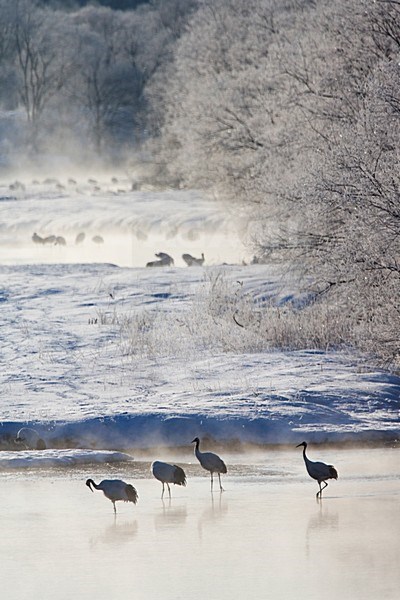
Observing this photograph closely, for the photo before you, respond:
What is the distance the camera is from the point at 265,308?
869 inches

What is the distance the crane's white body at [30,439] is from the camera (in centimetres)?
1506

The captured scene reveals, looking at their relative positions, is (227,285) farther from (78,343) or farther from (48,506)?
(48,506)

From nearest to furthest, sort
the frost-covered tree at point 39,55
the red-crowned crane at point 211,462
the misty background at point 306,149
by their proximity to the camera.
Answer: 1. the red-crowned crane at point 211,462
2. the misty background at point 306,149
3. the frost-covered tree at point 39,55

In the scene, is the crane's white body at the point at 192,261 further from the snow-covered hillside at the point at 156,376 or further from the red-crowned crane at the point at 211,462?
the red-crowned crane at the point at 211,462

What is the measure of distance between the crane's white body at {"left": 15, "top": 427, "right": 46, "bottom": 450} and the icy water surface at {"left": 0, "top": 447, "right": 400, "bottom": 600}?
52.0 inches

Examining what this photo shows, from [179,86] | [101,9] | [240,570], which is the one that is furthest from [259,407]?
[101,9]

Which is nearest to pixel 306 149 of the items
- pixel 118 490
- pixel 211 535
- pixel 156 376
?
pixel 156 376

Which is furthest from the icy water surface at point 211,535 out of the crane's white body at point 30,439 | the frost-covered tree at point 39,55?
the frost-covered tree at point 39,55

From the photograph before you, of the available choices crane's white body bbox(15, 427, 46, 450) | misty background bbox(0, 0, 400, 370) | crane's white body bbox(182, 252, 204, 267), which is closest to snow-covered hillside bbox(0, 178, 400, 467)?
crane's white body bbox(15, 427, 46, 450)

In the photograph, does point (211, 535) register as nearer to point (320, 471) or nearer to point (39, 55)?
point (320, 471)

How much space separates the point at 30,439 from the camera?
49.5 feet

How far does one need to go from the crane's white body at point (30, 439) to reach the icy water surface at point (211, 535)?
132cm

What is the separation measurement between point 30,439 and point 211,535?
4.66 meters

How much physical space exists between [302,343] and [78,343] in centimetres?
369
